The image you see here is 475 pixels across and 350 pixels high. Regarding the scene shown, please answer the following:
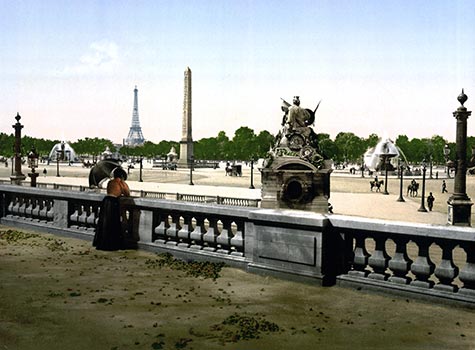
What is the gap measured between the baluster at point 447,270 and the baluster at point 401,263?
44cm

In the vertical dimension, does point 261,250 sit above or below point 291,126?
below

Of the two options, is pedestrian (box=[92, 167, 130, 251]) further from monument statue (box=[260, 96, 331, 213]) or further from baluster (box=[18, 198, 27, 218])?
monument statue (box=[260, 96, 331, 213])

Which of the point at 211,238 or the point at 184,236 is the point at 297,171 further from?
the point at 211,238

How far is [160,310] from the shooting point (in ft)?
23.2

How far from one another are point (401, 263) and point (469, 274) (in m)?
0.93

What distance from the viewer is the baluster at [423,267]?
752cm

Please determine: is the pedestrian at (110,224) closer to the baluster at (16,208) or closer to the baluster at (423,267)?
the baluster at (16,208)

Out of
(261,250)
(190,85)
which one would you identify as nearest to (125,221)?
(261,250)

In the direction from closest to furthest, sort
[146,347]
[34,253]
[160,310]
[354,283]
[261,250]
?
[146,347] < [160,310] < [354,283] < [261,250] < [34,253]

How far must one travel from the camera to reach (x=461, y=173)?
25938mm

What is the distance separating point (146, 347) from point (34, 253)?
19.0 feet

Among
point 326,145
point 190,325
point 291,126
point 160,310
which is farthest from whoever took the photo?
point 326,145

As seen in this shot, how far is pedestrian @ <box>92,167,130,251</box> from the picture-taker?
10.9 meters

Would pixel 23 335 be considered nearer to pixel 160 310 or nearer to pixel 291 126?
pixel 160 310
